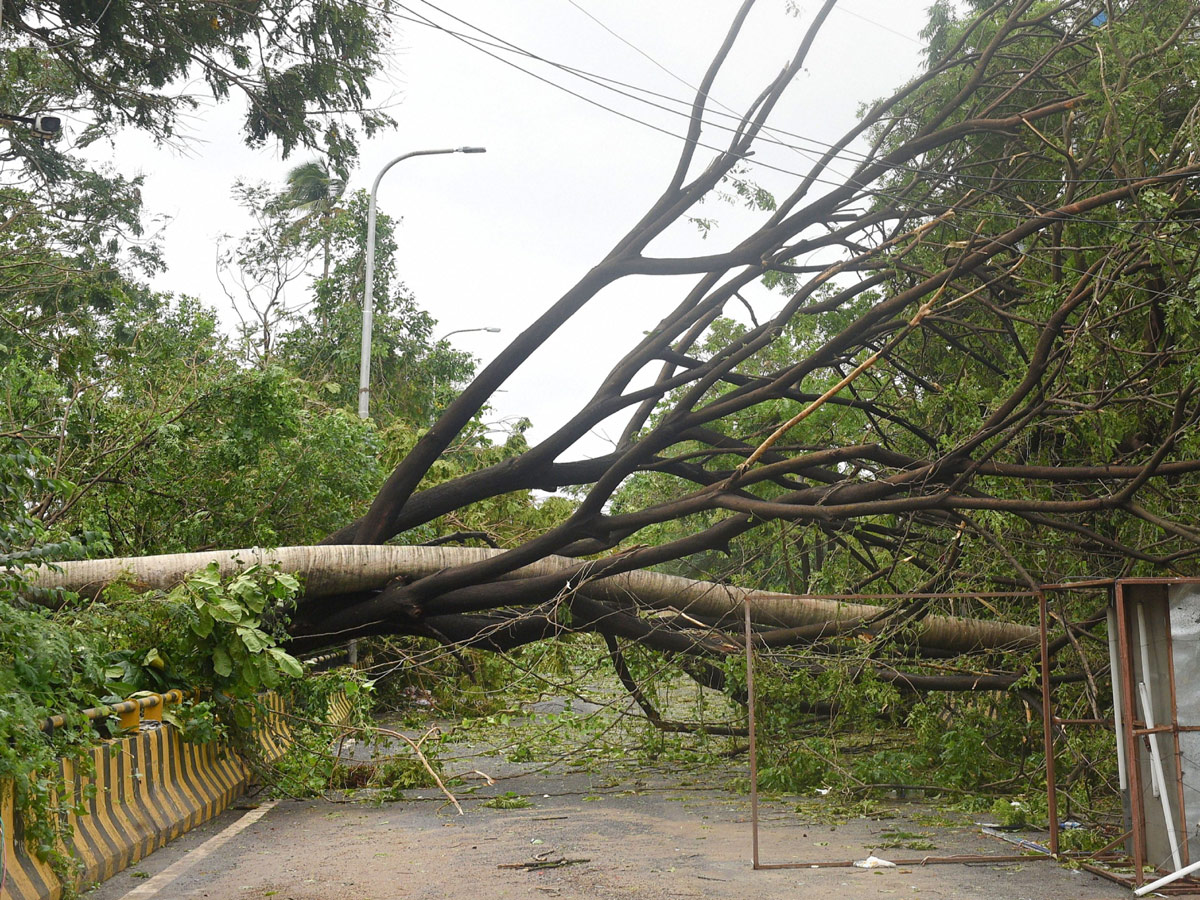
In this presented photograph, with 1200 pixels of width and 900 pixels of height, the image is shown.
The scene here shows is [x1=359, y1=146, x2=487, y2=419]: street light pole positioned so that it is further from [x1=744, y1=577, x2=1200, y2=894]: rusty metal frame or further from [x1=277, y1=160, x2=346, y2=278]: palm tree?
[x1=277, y1=160, x2=346, y2=278]: palm tree

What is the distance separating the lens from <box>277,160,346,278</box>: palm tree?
36.9 m

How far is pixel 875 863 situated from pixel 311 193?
114 feet

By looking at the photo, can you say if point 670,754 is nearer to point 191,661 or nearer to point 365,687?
point 365,687

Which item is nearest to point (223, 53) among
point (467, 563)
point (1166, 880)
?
point (467, 563)

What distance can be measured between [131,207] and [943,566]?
20662 mm

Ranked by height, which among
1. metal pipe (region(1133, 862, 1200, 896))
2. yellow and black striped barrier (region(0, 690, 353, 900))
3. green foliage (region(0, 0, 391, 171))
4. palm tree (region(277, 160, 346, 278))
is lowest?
metal pipe (region(1133, 862, 1200, 896))

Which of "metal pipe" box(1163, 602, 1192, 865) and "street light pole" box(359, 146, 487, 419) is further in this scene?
"street light pole" box(359, 146, 487, 419)

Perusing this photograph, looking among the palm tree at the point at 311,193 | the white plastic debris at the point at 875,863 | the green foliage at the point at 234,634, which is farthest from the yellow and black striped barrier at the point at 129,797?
the palm tree at the point at 311,193

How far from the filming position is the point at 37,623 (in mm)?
6207

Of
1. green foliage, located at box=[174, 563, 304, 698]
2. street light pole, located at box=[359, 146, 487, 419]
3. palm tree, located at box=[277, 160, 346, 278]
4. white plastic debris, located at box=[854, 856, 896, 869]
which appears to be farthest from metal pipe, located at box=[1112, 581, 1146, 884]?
palm tree, located at box=[277, 160, 346, 278]

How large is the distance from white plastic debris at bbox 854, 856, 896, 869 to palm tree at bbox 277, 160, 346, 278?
3277 centimetres

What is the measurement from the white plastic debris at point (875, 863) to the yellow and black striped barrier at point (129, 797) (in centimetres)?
446

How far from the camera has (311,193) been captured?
3788 cm

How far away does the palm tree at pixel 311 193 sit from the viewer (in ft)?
121
